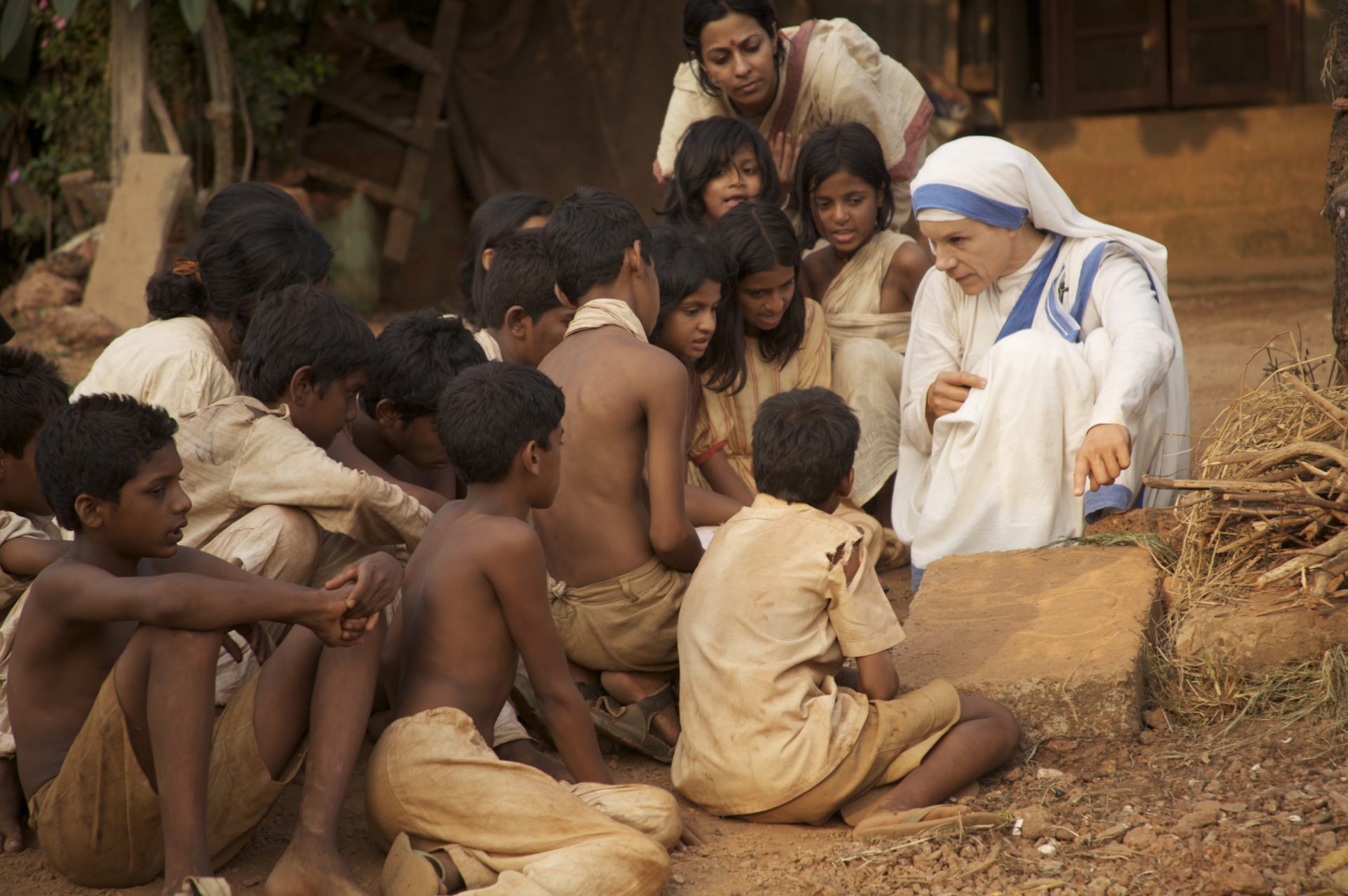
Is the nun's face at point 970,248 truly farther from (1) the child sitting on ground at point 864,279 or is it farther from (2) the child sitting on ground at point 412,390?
(2) the child sitting on ground at point 412,390

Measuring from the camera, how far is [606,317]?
3330 mm

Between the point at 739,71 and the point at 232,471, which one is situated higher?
the point at 739,71

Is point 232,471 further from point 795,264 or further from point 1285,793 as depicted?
point 1285,793

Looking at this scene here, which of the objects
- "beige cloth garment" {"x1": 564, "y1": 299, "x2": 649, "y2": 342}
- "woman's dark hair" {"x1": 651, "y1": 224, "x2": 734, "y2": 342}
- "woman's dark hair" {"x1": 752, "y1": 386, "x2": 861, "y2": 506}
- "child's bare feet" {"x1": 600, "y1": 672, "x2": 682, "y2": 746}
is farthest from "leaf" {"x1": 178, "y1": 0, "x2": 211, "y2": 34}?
"woman's dark hair" {"x1": 752, "y1": 386, "x2": 861, "y2": 506}

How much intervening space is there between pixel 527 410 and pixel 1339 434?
2056 millimetres

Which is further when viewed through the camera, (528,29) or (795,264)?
(528,29)

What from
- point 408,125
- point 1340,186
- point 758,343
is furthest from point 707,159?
point 408,125

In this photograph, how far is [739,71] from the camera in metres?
4.99

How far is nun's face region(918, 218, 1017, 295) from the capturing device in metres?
4.01

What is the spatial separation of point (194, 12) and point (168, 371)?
5.15m

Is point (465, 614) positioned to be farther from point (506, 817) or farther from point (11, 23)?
point (11, 23)

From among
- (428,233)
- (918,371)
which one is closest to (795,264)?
(918,371)

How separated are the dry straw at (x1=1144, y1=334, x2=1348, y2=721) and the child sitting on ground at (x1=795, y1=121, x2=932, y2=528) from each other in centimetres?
129

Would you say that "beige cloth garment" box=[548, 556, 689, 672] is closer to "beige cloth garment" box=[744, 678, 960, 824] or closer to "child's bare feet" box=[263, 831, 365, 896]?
"beige cloth garment" box=[744, 678, 960, 824]
